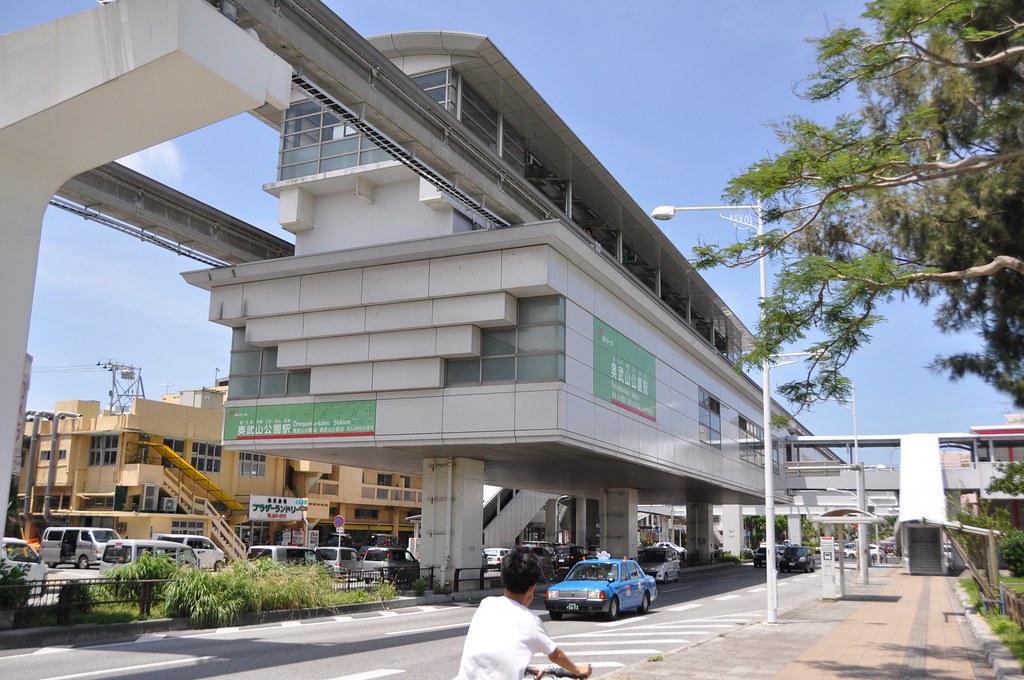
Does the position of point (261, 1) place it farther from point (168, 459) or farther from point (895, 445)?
point (895, 445)

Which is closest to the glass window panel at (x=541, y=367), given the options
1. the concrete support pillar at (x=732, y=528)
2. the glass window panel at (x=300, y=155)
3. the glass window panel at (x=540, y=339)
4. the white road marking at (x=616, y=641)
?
the glass window panel at (x=540, y=339)

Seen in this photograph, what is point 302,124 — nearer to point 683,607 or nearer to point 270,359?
point 270,359

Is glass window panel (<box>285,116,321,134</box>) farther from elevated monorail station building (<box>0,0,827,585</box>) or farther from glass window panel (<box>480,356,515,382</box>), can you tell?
glass window panel (<box>480,356,515,382</box>)

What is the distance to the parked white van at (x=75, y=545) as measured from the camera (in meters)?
38.3

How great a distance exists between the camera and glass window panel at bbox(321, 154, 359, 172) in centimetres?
3117

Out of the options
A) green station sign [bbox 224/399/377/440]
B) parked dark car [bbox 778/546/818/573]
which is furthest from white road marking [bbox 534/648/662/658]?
→ parked dark car [bbox 778/546/818/573]

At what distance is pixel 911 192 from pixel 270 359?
24684mm

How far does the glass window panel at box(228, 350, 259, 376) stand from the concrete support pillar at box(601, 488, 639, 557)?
1979 cm

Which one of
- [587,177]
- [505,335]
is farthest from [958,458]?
[505,335]

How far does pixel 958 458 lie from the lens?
243 ft

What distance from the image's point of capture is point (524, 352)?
27.5 meters

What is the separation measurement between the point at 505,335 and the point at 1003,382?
17.6 meters

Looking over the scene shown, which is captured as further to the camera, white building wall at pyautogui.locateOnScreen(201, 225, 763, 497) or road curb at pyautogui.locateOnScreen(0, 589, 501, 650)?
white building wall at pyautogui.locateOnScreen(201, 225, 763, 497)

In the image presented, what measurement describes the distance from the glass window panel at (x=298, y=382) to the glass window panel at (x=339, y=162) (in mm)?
7669
